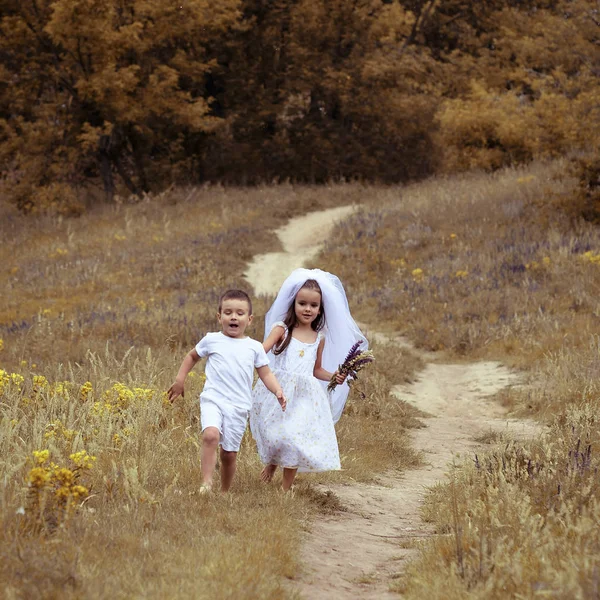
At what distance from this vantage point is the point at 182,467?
5.59m

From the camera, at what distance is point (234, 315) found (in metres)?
5.44

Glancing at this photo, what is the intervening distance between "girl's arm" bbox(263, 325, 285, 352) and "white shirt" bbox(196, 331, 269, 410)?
14.2 inches

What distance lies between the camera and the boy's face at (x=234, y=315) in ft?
17.9

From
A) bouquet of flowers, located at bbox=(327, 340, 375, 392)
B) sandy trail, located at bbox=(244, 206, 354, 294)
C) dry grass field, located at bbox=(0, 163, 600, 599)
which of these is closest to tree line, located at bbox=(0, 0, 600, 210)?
dry grass field, located at bbox=(0, 163, 600, 599)

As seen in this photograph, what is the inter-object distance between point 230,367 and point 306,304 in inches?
32.5

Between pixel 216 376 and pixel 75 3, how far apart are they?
803 inches

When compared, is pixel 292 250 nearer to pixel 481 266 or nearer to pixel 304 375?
pixel 481 266

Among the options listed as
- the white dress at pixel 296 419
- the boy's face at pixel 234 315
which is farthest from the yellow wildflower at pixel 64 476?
the white dress at pixel 296 419

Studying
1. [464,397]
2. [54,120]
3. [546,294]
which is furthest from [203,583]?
[54,120]

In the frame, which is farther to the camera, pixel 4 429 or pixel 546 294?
pixel 546 294

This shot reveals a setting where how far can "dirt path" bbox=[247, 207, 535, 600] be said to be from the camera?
14.1 ft

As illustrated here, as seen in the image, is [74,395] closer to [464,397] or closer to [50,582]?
[50,582]

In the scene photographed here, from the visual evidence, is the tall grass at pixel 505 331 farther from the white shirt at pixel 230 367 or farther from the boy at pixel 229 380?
the white shirt at pixel 230 367

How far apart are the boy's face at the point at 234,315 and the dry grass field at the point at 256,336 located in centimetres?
94
